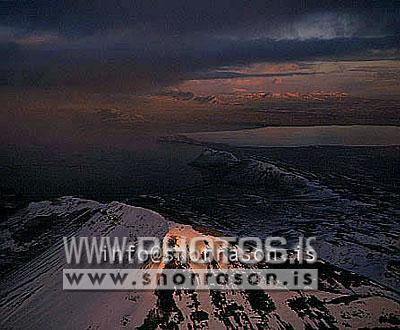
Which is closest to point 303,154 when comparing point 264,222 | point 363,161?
point 363,161

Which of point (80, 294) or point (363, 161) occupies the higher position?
point (80, 294)

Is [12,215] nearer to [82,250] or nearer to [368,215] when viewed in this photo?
[82,250]

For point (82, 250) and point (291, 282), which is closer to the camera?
point (291, 282)

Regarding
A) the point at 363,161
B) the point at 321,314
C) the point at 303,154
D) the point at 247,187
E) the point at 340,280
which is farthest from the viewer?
the point at 303,154

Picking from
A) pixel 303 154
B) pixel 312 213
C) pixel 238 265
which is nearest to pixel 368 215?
pixel 312 213

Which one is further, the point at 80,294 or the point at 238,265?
the point at 238,265

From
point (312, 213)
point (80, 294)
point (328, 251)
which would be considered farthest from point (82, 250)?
point (312, 213)

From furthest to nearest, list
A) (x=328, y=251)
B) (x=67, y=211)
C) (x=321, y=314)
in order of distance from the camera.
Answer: (x=67, y=211) → (x=328, y=251) → (x=321, y=314)

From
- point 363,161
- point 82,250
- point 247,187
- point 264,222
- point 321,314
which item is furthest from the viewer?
point 363,161

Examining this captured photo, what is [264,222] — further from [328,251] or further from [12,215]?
[12,215]

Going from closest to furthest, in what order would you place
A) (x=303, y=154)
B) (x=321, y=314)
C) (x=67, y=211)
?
(x=321, y=314), (x=67, y=211), (x=303, y=154)
